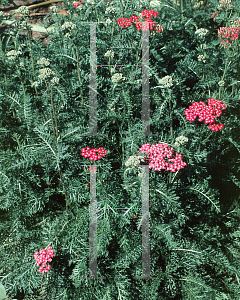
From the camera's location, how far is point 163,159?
7.66ft

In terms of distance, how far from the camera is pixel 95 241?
245cm

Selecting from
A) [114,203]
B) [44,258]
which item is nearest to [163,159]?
[114,203]

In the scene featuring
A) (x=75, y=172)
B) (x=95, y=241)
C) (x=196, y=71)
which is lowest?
(x=95, y=241)

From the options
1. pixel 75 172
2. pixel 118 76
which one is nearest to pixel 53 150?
pixel 75 172

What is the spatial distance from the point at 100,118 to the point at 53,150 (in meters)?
0.68

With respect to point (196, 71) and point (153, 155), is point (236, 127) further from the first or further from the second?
point (153, 155)

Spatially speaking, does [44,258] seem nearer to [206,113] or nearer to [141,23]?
[206,113]

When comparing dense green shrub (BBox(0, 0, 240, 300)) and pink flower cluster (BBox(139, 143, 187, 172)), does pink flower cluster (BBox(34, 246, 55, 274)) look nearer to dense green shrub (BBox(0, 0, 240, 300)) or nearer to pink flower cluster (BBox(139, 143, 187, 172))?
dense green shrub (BBox(0, 0, 240, 300))

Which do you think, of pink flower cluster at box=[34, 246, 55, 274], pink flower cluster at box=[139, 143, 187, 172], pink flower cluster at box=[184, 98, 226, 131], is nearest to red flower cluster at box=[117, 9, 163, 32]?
pink flower cluster at box=[184, 98, 226, 131]

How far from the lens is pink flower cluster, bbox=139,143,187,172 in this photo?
7.41ft

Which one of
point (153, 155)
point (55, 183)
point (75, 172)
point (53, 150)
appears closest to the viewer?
point (153, 155)

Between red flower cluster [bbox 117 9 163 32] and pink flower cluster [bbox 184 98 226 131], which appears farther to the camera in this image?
red flower cluster [bbox 117 9 163 32]

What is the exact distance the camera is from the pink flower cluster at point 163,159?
2.26 metres

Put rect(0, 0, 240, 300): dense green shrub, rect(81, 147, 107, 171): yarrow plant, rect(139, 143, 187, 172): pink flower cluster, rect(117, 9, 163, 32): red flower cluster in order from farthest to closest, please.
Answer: rect(117, 9, 163, 32): red flower cluster < rect(81, 147, 107, 171): yarrow plant < rect(0, 0, 240, 300): dense green shrub < rect(139, 143, 187, 172): pink flower cluster
